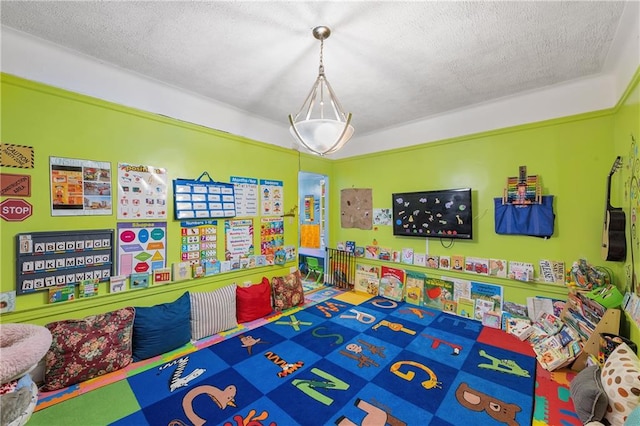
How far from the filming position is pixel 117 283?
7.70 ft

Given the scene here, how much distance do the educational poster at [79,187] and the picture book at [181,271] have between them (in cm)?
80

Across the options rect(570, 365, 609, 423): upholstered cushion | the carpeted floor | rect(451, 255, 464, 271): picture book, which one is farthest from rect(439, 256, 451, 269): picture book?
rect(570, 365, 609, 423): upholstered cushion

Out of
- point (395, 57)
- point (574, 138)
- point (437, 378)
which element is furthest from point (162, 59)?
point (574, 138)

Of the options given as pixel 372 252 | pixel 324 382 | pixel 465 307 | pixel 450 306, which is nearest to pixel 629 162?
pixel 465 307

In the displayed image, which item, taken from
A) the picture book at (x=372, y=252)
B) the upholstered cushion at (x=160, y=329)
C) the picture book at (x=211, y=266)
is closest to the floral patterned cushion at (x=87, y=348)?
the upholstered cushion at (x=160, y=329)

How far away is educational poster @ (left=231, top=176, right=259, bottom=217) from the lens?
3270 millimetres

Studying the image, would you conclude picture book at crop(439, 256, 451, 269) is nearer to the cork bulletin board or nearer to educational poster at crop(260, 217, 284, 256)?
the cork bulletin board

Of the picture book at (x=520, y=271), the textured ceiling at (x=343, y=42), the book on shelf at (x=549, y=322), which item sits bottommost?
the book on shelf at (x=549, y=322)

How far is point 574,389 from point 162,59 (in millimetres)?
4177

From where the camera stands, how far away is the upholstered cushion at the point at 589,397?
1.57 m

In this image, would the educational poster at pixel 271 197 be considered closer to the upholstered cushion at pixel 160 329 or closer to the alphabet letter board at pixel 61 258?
the upholstered cushion at pixel 160 329

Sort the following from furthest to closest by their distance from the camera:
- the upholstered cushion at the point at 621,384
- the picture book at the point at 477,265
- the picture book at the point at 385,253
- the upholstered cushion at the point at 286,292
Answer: the picture book at the point at 385,253, the upholstered cushion at the point at 286,292, the picture book at the point at 477,265, the upholstered cushion at the point at 621,384

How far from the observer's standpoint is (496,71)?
8.04ft

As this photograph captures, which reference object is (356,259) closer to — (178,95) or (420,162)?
(420,162)
